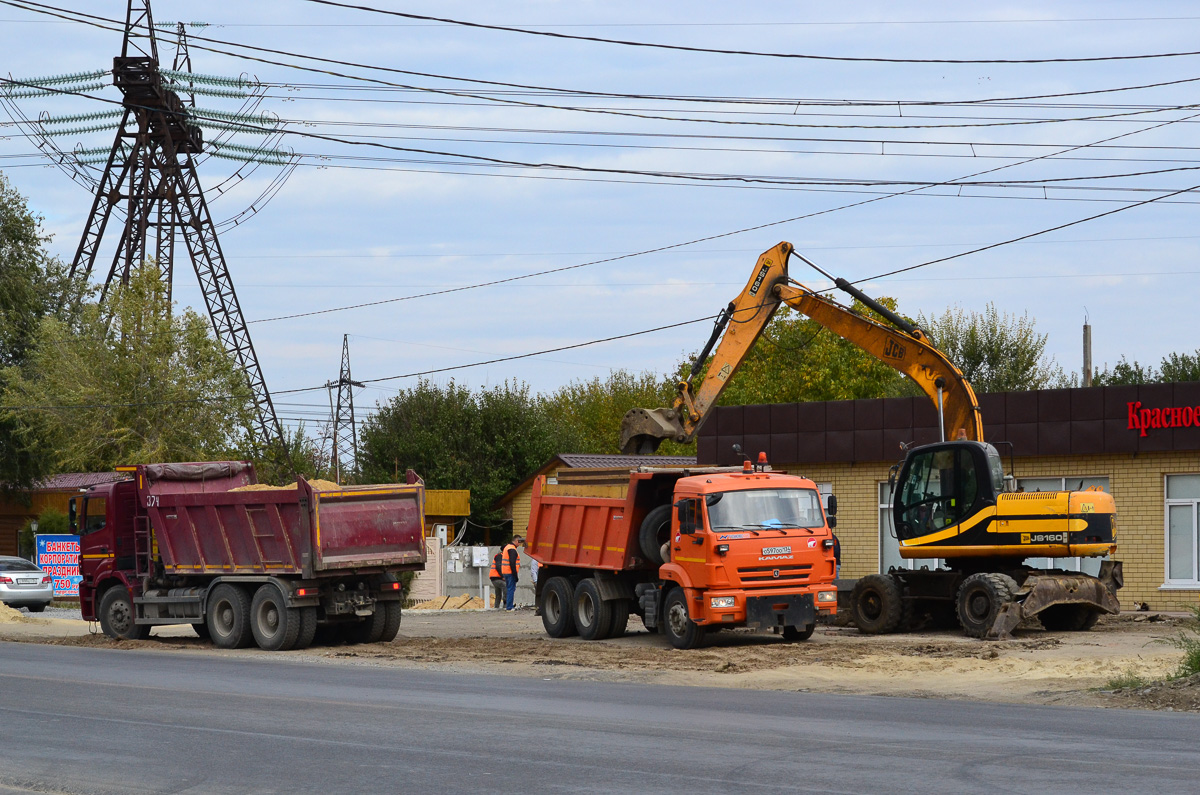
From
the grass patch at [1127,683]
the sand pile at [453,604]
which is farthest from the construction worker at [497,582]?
the grass patch at [1127,683]

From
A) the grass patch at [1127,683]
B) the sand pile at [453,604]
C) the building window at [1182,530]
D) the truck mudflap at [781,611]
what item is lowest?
the sand pile at [453,604]

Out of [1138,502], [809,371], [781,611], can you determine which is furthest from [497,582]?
[809,371]

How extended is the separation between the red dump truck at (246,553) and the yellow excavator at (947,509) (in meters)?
4.73

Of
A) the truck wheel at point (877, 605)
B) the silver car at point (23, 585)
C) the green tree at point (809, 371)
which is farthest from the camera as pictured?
the green tree at point (809, 371)

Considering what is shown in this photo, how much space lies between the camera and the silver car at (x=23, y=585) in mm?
36500

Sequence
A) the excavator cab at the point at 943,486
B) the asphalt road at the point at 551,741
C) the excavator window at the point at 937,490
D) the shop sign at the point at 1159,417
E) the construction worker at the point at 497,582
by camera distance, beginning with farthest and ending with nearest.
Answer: the construction worker at the point at 497,582 < the shop sign at the point at 1159,417 < the excavator window at the point at 937,490 < the excavator cab at the point at 943,486 < the asphalt road at the point at 551,741

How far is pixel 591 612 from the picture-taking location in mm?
23125

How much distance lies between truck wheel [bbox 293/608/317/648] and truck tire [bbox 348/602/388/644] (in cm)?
113

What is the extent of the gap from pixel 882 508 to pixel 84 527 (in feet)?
57.7

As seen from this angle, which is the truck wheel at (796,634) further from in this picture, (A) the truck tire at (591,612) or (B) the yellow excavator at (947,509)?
(A) the truck tire at (591,612)

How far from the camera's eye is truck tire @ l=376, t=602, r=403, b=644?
23.4m

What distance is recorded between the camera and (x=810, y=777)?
9.51 metres

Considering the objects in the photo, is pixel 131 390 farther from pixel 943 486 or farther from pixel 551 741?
pixel 551 741

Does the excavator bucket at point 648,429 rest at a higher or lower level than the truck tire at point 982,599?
higher
